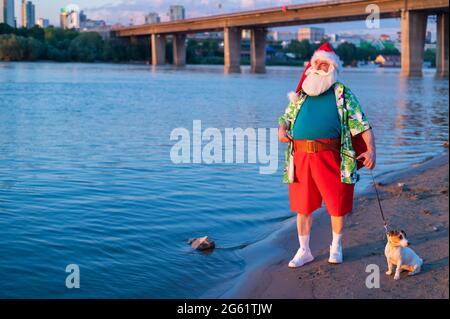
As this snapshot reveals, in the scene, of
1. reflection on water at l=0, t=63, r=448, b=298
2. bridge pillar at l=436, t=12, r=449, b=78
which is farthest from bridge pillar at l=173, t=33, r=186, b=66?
reflection on water at l=0, t=63, r=448, b=298

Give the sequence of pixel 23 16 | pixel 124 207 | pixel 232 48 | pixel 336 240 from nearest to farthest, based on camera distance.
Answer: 1. pixel 336 240
2. pixel 124 207
3. pixel 232 48
4. pixel 23 16

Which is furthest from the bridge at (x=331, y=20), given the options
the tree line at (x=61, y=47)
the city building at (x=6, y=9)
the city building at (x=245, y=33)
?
the city building at (x=6, y=9)

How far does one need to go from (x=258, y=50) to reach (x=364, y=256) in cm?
9943

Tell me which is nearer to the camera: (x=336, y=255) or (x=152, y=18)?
(x=336, y=255)

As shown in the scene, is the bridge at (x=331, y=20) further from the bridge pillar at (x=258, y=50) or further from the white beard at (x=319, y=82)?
the white beard at (x=319, y=82)

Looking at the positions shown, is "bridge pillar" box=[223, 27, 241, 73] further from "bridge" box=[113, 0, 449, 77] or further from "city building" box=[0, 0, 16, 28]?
"city building" box=[0, 0, 16, 28]

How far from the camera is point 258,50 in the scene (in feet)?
343

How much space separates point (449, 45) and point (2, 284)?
275 feet

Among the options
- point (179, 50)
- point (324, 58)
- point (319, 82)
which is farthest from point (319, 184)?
point (179, 50)

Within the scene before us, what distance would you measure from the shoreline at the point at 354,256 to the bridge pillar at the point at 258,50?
93743mm

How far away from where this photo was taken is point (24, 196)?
9984mm

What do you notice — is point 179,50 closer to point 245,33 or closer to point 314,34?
point 314,34

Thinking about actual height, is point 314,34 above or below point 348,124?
above

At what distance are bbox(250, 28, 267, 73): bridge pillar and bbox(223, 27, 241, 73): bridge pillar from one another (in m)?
2.36
